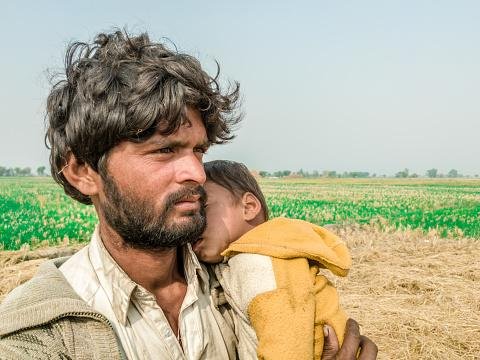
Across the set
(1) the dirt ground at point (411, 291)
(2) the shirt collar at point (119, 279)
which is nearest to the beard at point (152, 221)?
(2) the shirt collar at point (119, 279)

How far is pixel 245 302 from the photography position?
209 centimetres

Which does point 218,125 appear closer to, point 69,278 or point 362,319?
point 69,278

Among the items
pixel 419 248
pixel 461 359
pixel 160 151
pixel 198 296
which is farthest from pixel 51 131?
pixel 419 248

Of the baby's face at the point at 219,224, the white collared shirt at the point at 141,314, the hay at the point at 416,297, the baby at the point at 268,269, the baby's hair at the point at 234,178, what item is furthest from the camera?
the hay at the point at 416,297

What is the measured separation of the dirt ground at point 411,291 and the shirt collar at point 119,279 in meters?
3.29

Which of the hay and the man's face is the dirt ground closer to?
the hay

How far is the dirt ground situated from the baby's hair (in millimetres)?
3047

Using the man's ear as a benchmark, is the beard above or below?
below

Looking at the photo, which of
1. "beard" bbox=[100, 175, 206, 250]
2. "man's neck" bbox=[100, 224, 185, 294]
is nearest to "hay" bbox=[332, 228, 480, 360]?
"man's neck" bbox=[100, 224, 185, 294]

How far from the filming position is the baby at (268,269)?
201cm

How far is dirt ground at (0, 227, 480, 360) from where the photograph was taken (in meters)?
5.20

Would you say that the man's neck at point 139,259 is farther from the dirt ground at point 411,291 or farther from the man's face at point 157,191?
the dirt ground at point 411,291

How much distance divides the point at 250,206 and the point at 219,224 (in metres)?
0.21

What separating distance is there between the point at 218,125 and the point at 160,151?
0.46 m
